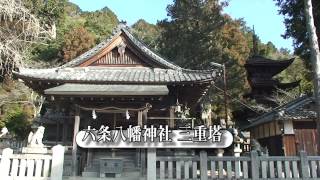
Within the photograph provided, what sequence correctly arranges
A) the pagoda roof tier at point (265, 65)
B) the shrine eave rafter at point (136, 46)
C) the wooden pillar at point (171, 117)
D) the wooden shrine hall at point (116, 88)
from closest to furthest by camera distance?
the wooden shrine hall at point (116, 88) → the wooden pillar at point (171, 117) → the shrine eave rafter at point (136, 46) → the pagoda roof tier at point (265, 65)

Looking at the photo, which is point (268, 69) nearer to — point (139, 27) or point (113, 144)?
point (113, 144)

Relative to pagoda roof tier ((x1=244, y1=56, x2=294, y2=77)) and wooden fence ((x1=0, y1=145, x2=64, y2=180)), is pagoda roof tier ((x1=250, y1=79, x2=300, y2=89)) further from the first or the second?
wooden fence ((x1=0, y1=145, x2=64, y2=180))

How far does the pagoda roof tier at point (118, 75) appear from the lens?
52.2 feet

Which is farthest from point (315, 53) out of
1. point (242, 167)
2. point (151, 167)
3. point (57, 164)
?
point (57, 164)

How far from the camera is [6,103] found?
36438mm

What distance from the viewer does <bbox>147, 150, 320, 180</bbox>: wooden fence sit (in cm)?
996

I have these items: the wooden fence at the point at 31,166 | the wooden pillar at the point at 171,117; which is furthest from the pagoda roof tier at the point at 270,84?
the wooden fence at the point at 31,166

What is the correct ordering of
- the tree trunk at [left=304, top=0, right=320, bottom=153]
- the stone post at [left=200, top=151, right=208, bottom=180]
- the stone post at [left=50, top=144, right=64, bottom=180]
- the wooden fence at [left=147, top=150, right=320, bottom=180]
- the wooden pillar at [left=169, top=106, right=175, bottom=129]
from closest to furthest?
the stone post at [left=200, top=151, right=208, bottom=180]
the wooden fence at [left=147, top=150, right=320, bottom=180]
the stone post at [left=50, top=144, right=64, bottom=180]
the tree trunk at [left=304, top=0, right=320, bottom=153]
the wooden pillar at [left=169, top=106, right=175, bottom=129]

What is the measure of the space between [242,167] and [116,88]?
301 inches

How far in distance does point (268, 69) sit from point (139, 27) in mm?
51507

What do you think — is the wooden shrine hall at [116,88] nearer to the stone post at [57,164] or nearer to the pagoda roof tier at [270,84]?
the stone post at [57,164]

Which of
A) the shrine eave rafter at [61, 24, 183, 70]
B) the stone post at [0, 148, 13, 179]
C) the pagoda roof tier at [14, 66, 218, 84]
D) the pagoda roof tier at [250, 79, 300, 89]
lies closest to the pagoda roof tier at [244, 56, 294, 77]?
the pagoda roof tier at [250, 79, 300, 89]

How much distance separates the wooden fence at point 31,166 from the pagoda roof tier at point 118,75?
6.11m

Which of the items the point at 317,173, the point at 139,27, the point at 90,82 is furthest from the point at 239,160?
the point at 139,27
